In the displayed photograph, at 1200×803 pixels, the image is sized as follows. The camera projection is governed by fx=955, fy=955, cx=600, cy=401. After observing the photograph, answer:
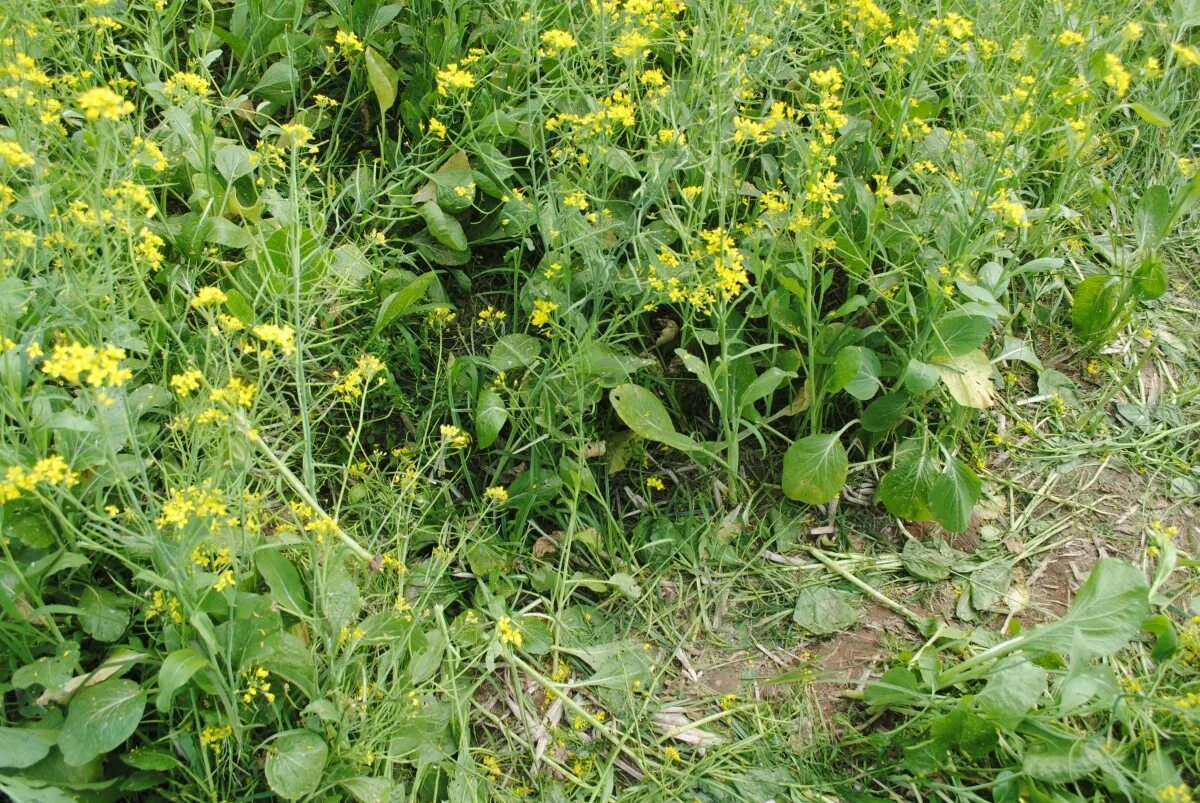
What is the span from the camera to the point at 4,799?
159 centimetres

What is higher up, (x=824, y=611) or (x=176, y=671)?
(x=176, y=671)

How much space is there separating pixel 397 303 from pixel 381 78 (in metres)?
0.74

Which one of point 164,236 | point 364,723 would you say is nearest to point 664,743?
point 364,723

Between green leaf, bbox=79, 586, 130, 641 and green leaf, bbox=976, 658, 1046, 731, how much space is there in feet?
5.34

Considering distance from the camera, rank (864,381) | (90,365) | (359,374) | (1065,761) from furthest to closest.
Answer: (864,381) < (359,374) < (1065,761) < (90,365)

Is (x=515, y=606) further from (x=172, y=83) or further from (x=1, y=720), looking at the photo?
(x=172, y=83)

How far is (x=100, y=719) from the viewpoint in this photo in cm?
163

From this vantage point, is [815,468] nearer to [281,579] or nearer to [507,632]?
[507,632]

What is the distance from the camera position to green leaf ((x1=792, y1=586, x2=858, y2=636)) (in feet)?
7.36

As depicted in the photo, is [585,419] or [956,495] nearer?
[956,495]

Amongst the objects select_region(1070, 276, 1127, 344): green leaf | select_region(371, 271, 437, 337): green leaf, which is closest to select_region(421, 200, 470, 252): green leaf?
select_region(371, 271, 437, 337): green leaf

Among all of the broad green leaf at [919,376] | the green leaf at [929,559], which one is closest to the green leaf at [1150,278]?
the broad green leaf at [919,376]

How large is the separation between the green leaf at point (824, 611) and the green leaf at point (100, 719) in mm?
1412

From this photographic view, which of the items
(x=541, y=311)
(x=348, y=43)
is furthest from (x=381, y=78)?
(x=541, y=311)
